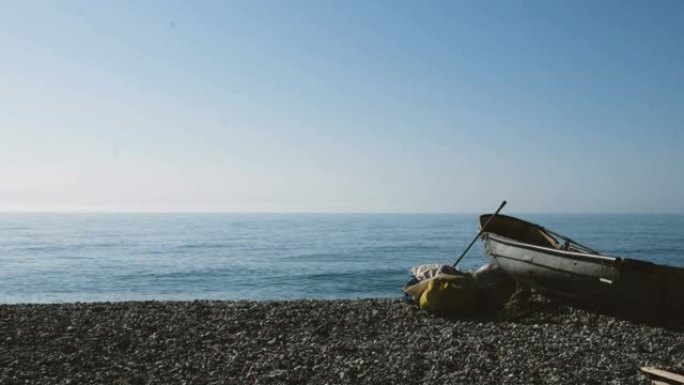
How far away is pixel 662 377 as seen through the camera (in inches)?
304

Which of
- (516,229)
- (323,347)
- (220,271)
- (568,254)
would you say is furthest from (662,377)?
(220,271)

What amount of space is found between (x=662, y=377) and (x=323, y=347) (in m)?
5.26

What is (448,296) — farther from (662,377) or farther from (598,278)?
(662,377)

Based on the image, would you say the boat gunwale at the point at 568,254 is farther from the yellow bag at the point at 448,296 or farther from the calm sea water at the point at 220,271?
the calm sea water at the point at 220,271

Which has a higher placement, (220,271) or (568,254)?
(568,254)

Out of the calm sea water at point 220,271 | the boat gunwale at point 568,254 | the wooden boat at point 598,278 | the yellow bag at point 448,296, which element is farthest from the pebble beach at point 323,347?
the calm sea water at point 220,271

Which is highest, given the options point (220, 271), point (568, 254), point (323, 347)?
A: point (568, 254)

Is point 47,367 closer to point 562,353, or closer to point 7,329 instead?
point 7,329

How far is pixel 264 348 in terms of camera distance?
10.5m

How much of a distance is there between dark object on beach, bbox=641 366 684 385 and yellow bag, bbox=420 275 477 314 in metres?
5.34

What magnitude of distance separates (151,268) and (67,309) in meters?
28.4

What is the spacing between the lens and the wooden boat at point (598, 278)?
11.7 meters

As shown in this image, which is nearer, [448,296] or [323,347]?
[323,347]

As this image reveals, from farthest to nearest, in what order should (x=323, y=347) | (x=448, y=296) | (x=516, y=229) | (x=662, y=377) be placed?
1. (x=516, y=229)
2. (x=448, y=296)
3. (x=323, y=347)
4. (x=662, y=377)
